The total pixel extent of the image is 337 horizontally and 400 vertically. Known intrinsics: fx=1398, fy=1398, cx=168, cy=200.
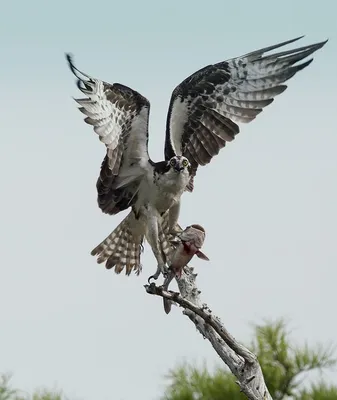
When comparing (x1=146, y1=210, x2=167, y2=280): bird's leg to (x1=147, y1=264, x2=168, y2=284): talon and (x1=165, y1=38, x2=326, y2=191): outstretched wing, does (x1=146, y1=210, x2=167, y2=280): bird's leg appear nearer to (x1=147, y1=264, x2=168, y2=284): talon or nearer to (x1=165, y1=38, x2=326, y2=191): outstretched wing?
(x1=147, y1=264, x2=168, y2=284): talon

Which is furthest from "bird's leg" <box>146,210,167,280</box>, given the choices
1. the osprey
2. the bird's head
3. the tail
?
the tail

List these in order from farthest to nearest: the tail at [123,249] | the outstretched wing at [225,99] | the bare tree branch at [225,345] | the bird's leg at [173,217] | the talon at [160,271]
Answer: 1. the tail at [123,249]
2. the outstretched wing at [225,99]
3. the bird's leg at [173,217]
4. the talon at [160,271]
5. the bare tree branch at [225,345]

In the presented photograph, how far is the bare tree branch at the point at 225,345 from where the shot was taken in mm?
Result: 9281

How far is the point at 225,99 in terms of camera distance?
11.9m

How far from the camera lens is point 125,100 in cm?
1123

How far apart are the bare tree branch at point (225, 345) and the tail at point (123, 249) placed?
79.8 inches

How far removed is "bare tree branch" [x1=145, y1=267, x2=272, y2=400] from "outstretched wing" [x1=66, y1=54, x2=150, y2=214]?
1.73 meters

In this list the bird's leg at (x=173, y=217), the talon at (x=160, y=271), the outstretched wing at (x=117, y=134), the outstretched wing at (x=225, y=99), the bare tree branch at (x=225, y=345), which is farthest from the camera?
the outstretched wing at (x=225, y=99)

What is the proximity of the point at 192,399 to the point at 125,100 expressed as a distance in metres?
4.38

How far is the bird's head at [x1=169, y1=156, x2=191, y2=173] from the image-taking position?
11.2 m

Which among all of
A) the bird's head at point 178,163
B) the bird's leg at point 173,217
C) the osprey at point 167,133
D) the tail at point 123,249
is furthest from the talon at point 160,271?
the tail at point 123,249

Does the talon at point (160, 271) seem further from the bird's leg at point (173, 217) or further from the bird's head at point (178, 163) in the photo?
the bird's head at point (178, 163)

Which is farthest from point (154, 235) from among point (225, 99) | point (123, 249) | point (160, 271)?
point (225, 99)

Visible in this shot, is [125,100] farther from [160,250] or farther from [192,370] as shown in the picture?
[192,370]
